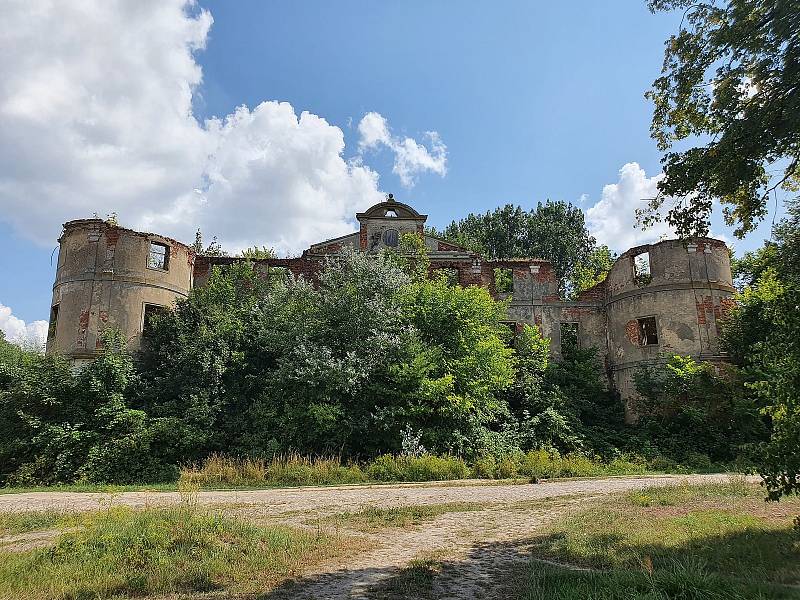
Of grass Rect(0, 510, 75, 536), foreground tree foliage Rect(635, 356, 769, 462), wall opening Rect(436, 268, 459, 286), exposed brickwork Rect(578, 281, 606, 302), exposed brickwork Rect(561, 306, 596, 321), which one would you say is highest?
wall opening Rect(436, 268, 459, 286)

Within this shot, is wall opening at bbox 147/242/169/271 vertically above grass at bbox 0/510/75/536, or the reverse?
wall opening at bbox 147/242/169/271

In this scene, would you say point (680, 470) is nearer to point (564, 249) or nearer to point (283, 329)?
point (283, 329)

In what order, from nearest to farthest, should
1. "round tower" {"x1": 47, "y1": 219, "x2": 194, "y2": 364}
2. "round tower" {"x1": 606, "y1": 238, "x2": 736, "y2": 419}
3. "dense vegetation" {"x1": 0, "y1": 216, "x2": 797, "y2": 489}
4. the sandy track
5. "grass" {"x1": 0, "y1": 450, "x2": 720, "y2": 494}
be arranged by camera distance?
the sandy track < "grass" {"x1": 0, "y1": 450, "x2": 720, "y2": 494} < "dense vegetation" {"x1": 0, "y1": 216, "x2": 797, "y2": 489} < "round tower" {"x1": 47, "y1": 219, "x2": 194, "y2": 364} < "round tower" {"x1": 606, "y1": 238, "x2": 736, "y2": 419}

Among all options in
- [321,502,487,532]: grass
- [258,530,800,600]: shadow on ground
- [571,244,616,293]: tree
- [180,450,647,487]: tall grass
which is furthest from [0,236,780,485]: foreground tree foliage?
[571,244,616,293]: tree

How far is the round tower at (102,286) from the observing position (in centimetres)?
2305

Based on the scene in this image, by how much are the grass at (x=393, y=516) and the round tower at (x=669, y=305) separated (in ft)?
54.0

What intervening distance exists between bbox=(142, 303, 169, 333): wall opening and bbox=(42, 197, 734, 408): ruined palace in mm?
64

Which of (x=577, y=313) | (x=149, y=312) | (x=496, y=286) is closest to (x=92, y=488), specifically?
(x=149, y=312)

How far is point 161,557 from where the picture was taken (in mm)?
7090

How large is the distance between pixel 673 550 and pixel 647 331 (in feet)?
67.8

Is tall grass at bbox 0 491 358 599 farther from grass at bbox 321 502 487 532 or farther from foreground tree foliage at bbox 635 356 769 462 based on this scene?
foreground tree foliage at bbox 635 356 769 462

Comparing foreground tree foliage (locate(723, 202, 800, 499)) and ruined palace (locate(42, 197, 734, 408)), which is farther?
ruined palace (locate(42, 197, 734, 408))

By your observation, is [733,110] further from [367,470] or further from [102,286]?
[102,286]

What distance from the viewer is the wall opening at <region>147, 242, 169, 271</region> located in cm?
2456
